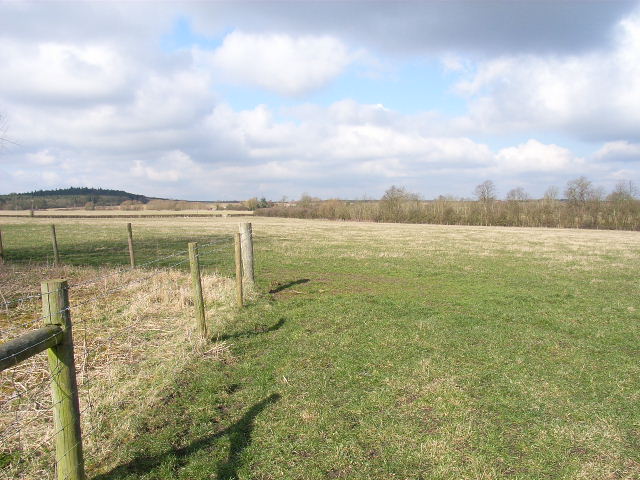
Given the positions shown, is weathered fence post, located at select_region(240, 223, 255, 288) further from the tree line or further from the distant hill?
the distant hill

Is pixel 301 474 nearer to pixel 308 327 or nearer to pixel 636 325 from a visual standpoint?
pixel 308 327

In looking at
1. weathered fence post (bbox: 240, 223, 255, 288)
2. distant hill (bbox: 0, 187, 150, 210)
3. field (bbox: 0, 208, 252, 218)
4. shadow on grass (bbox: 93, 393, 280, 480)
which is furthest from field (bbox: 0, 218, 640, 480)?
distant hill (bbox: 0, 187, 150, 210)

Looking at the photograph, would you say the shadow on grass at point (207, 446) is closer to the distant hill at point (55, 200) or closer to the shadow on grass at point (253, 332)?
the shadow on grass at point (253, 332)

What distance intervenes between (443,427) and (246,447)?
88.4 inches

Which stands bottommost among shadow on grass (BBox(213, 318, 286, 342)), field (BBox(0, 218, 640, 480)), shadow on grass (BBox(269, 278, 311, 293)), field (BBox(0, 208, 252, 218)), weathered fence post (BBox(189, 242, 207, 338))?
field (BBox(0, 218, 640, 480))

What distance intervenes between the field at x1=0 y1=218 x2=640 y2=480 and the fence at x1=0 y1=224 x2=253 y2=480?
0.50m

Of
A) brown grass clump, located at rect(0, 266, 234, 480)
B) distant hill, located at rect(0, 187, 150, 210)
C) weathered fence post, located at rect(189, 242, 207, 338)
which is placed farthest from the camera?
distant hill, located at rect(0, 187, 150, 210)

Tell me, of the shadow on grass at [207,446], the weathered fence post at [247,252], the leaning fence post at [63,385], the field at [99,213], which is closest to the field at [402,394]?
the shadow on grass at [207,446]

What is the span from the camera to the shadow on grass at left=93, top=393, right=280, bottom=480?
12.1ft

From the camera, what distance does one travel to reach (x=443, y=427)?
178 inches

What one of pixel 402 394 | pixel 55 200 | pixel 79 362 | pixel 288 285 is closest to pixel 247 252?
pixel 288 285

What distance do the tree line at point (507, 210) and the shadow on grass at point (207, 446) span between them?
64.8 meters

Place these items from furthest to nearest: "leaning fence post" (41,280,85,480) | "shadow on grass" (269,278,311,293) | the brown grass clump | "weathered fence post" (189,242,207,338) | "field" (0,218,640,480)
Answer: "shadow on grass" (269,278,311,293)
"weathered fence post" (189,242,207,338)
the brown grass clump
"field" (0,218,640,480)
"leaning fence post" (41,280,85,480)

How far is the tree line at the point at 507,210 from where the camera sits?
56406 millimetres
